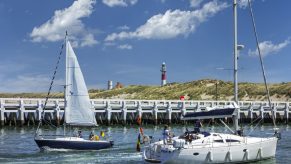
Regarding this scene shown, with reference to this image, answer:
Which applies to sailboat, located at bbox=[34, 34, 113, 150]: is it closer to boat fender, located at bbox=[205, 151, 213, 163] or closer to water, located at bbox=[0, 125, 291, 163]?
water, located at bbox=[0, 125, 291, 163]

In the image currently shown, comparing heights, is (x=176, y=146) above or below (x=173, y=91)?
below

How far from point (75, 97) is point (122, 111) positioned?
86.6 ft

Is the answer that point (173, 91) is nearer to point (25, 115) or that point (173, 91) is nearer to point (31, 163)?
point (25, 115)

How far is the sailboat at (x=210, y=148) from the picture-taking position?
86.9 feet

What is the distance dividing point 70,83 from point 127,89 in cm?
11615

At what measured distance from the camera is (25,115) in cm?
6184

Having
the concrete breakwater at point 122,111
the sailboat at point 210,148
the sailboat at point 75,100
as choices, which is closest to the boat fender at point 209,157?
the sailboat at point 210,148

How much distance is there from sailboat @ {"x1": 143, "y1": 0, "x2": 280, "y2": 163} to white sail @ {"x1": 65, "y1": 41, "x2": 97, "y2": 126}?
9570 millimetres

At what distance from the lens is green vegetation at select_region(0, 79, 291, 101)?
112319 mm

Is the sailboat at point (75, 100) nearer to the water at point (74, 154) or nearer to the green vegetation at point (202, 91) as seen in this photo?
the water at point (74, 154)

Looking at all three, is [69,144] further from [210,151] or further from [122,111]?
[122,111]

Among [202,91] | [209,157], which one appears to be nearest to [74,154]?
[209,157]

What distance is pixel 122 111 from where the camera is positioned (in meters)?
63.4

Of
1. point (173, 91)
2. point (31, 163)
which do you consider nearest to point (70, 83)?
point (31, 163)
